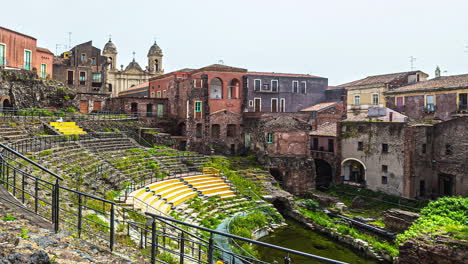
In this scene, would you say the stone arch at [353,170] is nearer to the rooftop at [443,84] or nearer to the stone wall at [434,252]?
the rooftop at [443,84]

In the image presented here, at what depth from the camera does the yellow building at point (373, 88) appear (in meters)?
39.0

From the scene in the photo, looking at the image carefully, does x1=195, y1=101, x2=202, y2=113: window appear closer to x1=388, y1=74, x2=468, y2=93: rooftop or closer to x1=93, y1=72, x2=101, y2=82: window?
x1=93, y1=72, x2=101, y2=82: window

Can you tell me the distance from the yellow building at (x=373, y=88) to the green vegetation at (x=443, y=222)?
19.3 meters

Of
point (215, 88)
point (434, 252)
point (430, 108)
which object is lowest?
point (434, 252)

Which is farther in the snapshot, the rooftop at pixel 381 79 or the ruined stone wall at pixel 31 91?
the rooftop at pixel 381 79

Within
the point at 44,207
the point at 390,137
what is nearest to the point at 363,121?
the point at 390,137

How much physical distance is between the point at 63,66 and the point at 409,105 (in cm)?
4165

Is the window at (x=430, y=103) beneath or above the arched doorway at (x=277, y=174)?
above

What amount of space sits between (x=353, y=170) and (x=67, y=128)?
25.7 meters

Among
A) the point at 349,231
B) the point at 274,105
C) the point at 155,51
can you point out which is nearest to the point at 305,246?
the point at 349,231

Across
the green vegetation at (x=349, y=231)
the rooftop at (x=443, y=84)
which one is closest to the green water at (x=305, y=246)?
the green vegetation at (x=349, y=231)

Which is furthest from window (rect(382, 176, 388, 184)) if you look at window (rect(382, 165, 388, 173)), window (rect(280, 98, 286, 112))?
window (rect(280, 98, 286, 112))

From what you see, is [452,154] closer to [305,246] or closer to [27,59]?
[305,246]

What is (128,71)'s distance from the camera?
205 ft
